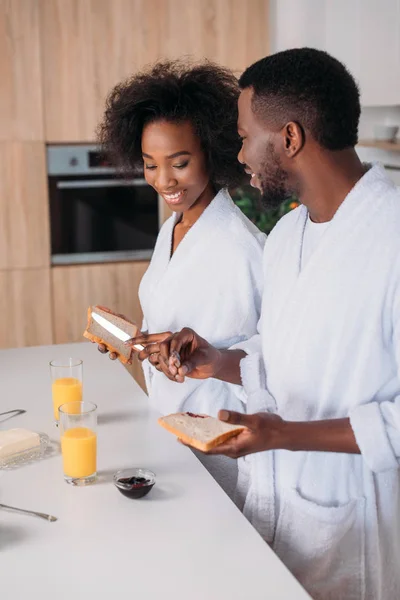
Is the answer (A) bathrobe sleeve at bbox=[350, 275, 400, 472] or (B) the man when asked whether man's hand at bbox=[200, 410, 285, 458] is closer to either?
(B) the man

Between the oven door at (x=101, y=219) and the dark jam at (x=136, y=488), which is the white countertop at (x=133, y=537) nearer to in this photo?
the dark jam at (x=136, y=488)

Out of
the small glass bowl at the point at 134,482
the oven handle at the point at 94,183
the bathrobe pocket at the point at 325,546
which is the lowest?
the bathrobe pocket at the point at 325,546

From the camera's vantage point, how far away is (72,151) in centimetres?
372

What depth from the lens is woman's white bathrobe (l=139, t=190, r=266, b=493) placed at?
1.98 m

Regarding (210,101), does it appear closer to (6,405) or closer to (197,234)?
(197,234)

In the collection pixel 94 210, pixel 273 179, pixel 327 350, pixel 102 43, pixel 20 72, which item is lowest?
pixel 94 210

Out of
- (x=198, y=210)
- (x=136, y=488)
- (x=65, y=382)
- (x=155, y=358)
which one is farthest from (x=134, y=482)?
(x=198, y=210)

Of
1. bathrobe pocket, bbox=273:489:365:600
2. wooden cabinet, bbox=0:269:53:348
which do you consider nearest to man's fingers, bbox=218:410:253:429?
bathrobe pocket, bbox=273:489:365:600

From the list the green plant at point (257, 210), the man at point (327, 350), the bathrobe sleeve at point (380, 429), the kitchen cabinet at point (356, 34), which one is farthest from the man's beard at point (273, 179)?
the green plant at point (257, 210)

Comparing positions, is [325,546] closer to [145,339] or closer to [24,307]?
[145,339]

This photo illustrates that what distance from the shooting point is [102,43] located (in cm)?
363

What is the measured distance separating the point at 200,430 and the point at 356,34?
2.65 m

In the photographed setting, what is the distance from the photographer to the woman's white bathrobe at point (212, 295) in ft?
6.49

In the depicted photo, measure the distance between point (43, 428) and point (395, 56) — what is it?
2188mm
